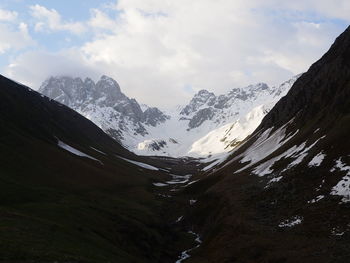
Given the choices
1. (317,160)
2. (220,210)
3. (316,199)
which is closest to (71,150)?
(220,210)

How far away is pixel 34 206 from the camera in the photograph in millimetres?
56656

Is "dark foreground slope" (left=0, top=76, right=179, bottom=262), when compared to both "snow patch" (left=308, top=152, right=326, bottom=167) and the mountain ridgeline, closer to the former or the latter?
the mountain ridgeline

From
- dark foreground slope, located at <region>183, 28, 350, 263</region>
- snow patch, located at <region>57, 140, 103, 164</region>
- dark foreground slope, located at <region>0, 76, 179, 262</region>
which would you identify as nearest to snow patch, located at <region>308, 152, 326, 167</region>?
dark foreground slope, located at <region>183, 28, 350, 263</region>

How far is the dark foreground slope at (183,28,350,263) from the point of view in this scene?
118 ft

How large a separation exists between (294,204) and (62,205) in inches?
1387

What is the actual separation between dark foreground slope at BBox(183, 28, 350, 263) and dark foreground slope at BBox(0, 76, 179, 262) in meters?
10.4

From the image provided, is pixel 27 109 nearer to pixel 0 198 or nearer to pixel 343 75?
pixel 0 198

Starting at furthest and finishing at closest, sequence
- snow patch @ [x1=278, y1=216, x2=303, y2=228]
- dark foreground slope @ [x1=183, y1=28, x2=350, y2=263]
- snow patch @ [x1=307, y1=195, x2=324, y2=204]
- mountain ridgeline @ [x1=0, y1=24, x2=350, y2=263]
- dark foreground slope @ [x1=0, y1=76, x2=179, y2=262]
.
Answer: snow patch @ [x1=307, y1=195, x2=324, y2=204], snow patch @ [x1=278, y1=216, x2=303, y2=228], dark foreground slope @ [x1=0, y1=76, x2=179, y2=262], mountain ridgeline @ [x1=0, y1=24, x2=350, y2=263], dark foreground slope @ [x1=183, y1=28, x2=350, y2=263]

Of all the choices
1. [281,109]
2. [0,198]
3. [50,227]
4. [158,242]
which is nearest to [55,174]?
[0,198]

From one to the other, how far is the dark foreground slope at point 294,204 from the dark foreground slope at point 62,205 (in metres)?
10.4

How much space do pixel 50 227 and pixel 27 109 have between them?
4856 inches

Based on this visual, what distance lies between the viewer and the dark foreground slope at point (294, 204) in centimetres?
3588

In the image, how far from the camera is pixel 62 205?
61.1 meters

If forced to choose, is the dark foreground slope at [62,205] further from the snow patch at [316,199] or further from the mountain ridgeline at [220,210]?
the snow patch at [316,199]
